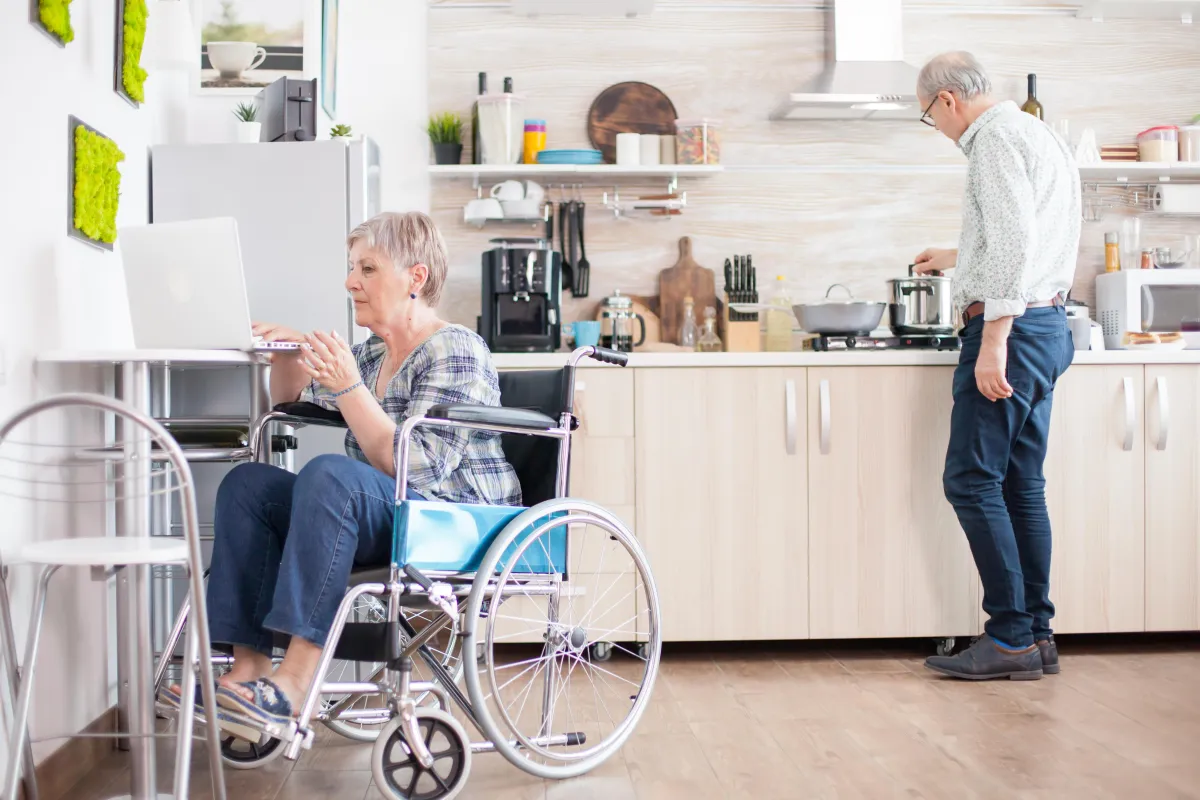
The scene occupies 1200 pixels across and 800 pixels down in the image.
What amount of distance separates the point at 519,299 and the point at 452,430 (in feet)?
4.21

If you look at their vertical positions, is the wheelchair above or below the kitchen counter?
below

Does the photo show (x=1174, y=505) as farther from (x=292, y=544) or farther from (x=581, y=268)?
(x=292, y=544)

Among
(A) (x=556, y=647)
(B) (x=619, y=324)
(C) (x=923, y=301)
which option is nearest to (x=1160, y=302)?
(C) (x=923, y=301)

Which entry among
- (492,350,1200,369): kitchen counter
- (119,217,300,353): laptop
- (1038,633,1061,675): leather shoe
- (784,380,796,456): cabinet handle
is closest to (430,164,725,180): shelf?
(492,350,1200,369): kitchen counter

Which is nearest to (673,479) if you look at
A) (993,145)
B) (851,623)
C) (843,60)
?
(851,623)

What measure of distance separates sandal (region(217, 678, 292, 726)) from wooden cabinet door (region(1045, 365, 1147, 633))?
2.23m

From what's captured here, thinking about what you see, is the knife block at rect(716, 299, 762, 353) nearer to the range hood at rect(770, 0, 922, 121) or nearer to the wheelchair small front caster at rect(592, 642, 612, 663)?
the range hood at rect(770, 0, 922, 121)

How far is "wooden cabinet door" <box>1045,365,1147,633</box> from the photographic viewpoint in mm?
3205

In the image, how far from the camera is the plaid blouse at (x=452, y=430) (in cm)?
203

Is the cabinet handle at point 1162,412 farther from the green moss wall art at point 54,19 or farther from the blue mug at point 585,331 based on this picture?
the green moss wall art at point 54,19

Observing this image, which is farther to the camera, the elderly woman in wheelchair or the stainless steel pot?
the stainless steel pot

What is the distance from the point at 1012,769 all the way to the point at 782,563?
1.11 metres

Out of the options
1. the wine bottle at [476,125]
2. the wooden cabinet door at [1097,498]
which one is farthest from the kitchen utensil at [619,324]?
the wooden cabinet door at [1097,498]

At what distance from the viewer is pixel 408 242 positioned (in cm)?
219
